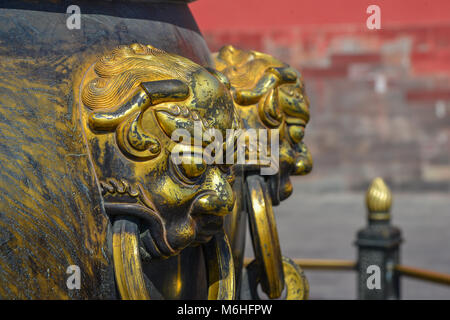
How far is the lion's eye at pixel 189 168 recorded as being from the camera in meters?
1.14

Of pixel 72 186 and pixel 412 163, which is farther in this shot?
pixel 412 163

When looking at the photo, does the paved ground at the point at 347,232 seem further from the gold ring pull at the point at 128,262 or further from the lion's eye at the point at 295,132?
the gold ring pull at the point at 128,262

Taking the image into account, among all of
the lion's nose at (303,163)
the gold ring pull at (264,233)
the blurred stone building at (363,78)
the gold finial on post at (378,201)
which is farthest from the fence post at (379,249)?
the blurred stone building at (363,78)

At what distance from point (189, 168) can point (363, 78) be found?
338 inches

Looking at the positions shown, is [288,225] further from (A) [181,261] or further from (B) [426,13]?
(A) [181,261]

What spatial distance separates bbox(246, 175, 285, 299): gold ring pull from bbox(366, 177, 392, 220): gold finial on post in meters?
1.79

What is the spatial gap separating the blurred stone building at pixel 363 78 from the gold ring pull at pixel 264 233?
772 centimetres

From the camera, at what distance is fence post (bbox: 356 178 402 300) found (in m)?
3.12

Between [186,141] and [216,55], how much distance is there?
25.1 inches

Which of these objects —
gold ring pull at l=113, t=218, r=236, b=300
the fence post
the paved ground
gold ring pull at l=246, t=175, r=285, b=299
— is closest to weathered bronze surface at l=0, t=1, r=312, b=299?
gold ring pull at l=113, t=218, r=236, b=300

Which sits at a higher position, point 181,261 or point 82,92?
point 82,92
